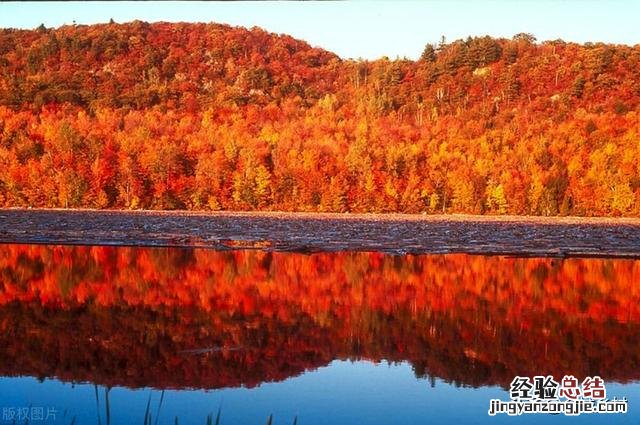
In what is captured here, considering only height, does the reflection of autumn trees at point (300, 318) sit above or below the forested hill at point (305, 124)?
below

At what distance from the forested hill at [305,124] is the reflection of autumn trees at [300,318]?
4866 centimetres

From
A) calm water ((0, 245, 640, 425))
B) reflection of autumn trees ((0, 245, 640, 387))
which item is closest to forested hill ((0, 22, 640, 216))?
reflection of autumn trees ((0, 245, 640, 387))

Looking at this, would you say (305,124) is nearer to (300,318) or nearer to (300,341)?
(300,318)

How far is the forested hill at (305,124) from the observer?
7125 centimetres

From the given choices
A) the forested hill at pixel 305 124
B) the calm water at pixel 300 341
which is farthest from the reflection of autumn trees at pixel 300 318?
the forested hill at pixel 305 124

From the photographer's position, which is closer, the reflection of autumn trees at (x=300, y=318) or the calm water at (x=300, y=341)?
the calm water at (x=300, y=341)

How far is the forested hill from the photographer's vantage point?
71.2 m

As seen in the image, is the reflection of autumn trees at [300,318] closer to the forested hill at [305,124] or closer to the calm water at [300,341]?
the calm water at [300,341]

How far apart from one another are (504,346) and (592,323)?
290 cm

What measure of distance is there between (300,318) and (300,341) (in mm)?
1948

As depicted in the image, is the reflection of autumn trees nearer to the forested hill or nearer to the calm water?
the calm water

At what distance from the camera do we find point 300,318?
14.3 m

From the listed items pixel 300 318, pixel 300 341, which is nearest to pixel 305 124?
pixel 300 318

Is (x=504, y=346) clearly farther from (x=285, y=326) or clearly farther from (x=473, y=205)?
(x=473, y=205)
